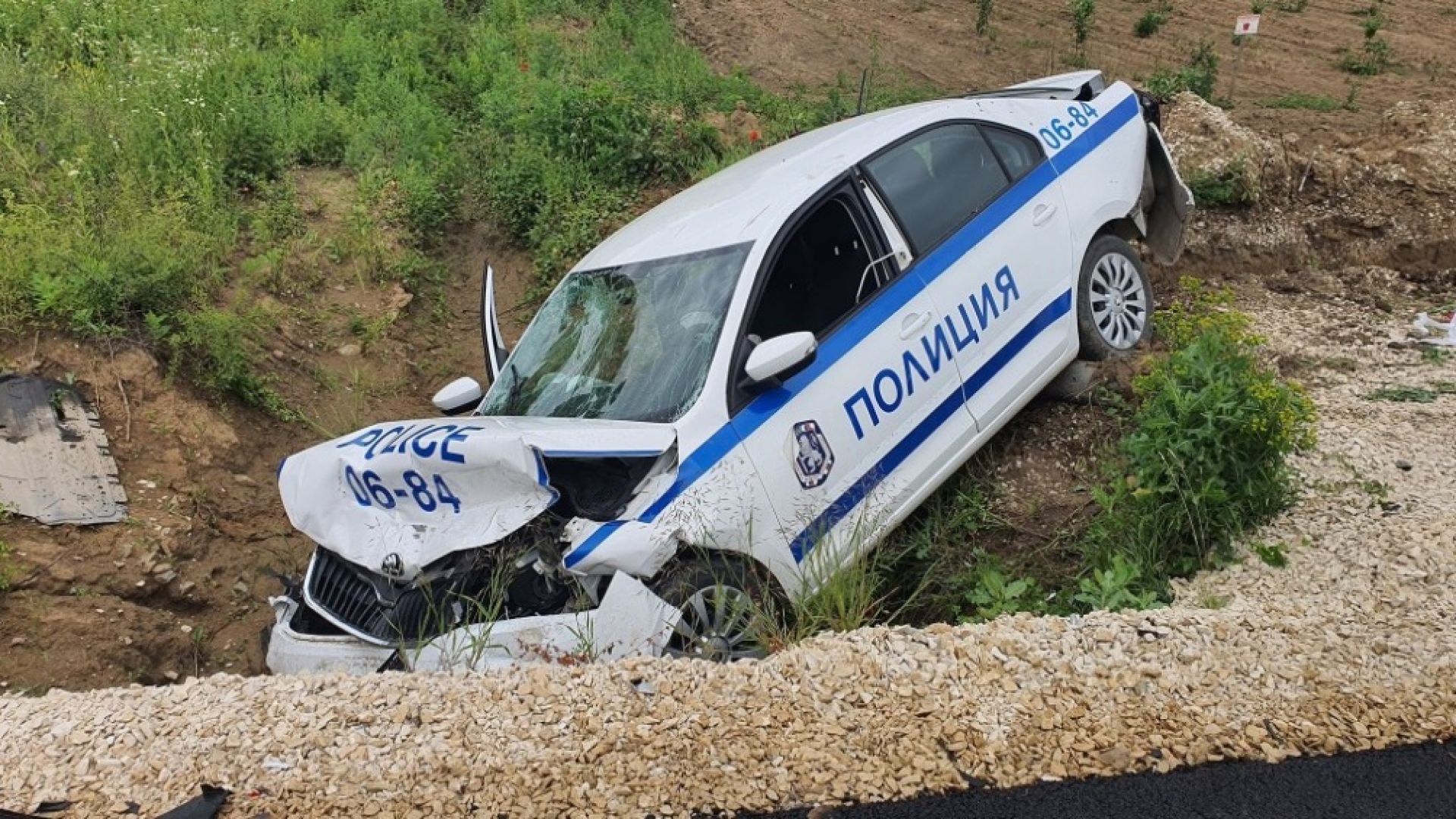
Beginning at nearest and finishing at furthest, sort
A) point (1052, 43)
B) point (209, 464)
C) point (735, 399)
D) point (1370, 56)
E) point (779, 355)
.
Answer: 1. point (779, 355)
2. point (735, 399)
3. point (209, 464)
4. point (1370, 56)
5. point (1052, 43)

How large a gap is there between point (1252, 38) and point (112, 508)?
12.7 meters

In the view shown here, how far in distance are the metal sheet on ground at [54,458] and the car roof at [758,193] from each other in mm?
2893

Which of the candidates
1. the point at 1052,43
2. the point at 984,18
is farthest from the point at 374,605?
the point at 1052,43

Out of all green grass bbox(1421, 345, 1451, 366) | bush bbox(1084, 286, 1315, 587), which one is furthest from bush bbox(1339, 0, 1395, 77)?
bush bbox(1084, 286, 1315, 587)

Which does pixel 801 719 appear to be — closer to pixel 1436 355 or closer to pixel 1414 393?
pixel 1414 393

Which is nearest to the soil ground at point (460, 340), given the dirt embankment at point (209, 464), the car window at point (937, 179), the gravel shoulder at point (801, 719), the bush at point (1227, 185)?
the dirt embankment at point (209, 464)

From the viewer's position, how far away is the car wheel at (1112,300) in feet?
18.8

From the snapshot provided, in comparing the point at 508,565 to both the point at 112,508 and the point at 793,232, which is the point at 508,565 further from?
the point at 112,508

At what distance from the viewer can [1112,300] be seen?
19.4 feet

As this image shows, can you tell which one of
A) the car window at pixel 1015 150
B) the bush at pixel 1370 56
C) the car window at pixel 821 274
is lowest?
the bush at pixel 1370 56

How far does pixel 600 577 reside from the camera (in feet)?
13.0

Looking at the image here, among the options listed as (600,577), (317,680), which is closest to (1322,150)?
(600,577)

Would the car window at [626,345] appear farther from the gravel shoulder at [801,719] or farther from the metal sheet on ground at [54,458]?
the metal sheet on ground at [54,458]

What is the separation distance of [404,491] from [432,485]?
126 millimetres
